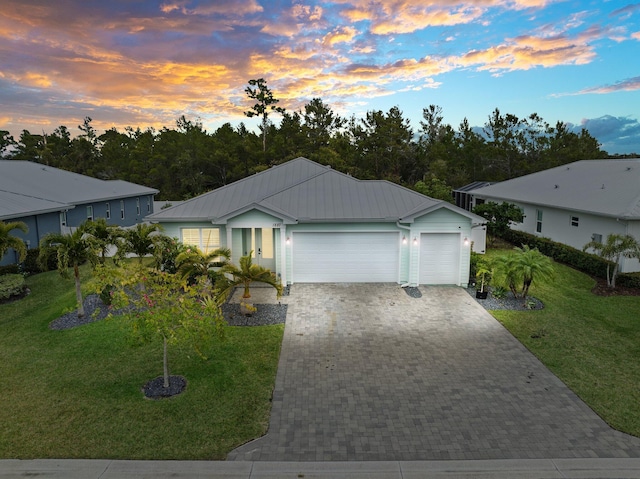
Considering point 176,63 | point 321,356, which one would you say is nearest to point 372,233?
point 321,356

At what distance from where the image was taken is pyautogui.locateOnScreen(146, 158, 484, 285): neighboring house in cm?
1563

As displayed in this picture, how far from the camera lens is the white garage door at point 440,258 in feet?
51.8

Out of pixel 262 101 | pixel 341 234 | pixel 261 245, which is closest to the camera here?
pixel 341 234

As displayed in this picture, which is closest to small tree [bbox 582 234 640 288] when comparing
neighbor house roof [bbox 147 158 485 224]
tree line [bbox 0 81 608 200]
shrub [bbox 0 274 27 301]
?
neighbor house roof [bbox 147 158 485 224]

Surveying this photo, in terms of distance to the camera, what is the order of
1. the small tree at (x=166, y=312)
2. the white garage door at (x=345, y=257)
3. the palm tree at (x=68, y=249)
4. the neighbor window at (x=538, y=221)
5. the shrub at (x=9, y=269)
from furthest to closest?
the neighbor window at (x=538, y=221)
the shrub at (x=9, y=269)
the white garage door at (x=345, y=257)
the palm tree at (x=68, y=249)
the small tree at (x=166, y=312)

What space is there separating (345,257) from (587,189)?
15.8m

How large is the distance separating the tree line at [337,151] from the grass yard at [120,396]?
35.8m

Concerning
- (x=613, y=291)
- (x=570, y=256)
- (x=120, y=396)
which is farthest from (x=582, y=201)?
(x=120, y=396)

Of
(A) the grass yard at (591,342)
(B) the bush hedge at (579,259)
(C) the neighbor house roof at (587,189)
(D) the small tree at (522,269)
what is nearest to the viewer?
(A) the grass yard at (591,342)

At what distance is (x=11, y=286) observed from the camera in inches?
563

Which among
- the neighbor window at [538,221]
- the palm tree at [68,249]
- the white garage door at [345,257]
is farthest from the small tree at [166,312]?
the neighbor window at [538,221]

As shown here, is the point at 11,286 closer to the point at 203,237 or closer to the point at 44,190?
the point at 203,237

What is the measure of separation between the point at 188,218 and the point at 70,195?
45.7ft

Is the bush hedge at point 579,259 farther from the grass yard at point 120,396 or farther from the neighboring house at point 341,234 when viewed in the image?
the grass yard at point 120,396
